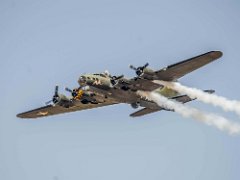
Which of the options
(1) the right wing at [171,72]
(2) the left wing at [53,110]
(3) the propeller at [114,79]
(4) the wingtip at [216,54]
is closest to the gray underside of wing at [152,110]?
(2) the left wing at [53,110]

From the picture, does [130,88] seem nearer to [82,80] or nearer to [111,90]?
[111,90]

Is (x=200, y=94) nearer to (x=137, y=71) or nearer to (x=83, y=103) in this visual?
(x=137, y=71)

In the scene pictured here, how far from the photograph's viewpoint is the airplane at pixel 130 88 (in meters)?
45.1

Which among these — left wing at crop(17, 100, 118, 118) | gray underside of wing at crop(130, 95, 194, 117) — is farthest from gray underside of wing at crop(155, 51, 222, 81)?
left wing at crop(17, 100, 118, 118)

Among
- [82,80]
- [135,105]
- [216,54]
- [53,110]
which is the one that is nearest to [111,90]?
[82,80]

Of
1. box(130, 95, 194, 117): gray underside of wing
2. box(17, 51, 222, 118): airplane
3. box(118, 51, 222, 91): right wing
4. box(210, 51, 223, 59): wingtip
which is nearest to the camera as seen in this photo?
box(210, 51, 223, 59): wingtip

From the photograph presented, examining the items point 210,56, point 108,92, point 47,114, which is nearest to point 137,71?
point 108,92

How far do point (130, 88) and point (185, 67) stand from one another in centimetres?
A: 591

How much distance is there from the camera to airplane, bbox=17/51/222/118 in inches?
1777

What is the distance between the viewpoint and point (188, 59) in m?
43.9

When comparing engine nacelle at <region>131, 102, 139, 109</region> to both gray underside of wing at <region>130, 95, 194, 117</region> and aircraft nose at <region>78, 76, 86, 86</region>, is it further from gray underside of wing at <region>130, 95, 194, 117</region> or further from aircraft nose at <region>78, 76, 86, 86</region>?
aircraft nose at <region>78, 76, 86, 86</region>

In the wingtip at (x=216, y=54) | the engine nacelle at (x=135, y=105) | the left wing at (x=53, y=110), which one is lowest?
the engine nacelle at (x=135, y=105)

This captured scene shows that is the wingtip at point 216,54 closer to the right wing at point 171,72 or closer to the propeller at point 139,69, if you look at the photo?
the right wing at point 171,72

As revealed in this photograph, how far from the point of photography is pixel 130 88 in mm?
47656
